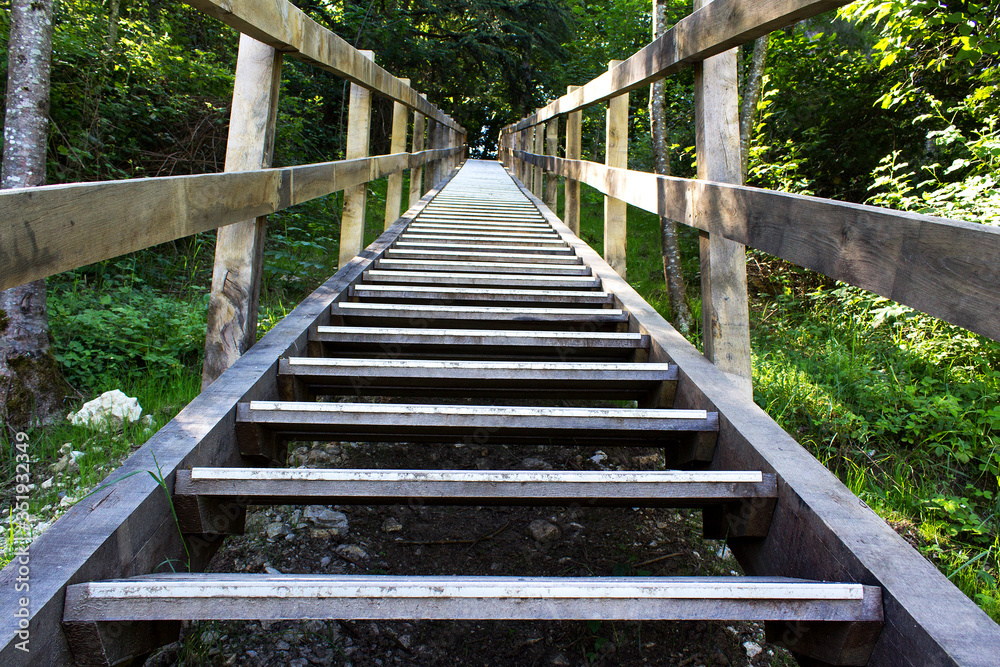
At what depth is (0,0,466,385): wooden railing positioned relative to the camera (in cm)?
93

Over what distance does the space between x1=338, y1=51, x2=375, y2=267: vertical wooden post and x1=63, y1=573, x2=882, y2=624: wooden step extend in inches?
109

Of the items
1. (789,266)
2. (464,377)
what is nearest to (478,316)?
(464,377)

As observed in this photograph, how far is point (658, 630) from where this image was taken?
187cm

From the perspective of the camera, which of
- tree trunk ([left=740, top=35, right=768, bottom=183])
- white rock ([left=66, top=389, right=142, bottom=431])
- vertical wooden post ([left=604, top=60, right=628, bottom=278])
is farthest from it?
tree trunk ([left=740, top=35, right=768, bottom=183])

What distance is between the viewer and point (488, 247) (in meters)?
4.03

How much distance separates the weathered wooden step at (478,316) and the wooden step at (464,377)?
0.55 meters

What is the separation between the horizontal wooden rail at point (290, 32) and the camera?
169 centimetres

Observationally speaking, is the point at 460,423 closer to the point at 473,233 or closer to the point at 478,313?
the point at 478,313

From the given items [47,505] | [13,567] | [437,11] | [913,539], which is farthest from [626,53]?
[13,567]

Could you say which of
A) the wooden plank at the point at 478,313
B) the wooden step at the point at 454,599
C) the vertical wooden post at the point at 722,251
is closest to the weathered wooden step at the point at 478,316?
the wooden plank at the point at 478,313

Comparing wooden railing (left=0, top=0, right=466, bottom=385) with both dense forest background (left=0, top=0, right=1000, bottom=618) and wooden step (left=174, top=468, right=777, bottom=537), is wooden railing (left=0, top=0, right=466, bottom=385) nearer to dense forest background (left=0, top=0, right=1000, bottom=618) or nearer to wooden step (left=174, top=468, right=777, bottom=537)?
wooden step (left=174, top=468, right=777, bottom=537)

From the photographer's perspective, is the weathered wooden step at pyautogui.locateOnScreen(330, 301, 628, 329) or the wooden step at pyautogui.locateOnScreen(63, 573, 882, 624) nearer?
the wooden step at pyautogui.locateOnScreen(63, 573, 882, 624)

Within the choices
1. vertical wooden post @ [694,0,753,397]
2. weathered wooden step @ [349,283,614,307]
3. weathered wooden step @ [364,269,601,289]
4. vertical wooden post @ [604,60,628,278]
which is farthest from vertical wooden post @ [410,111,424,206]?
vertical wooden post @ [694,0,753,397]

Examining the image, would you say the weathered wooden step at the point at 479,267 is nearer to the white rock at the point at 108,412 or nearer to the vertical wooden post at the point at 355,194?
the vertical wooden post at the point at 355,194
